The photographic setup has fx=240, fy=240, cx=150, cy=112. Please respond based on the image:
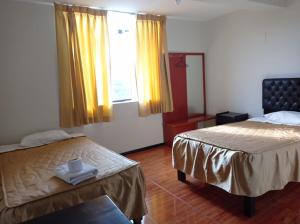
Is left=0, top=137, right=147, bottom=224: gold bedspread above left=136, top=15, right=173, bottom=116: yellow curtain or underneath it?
underneath

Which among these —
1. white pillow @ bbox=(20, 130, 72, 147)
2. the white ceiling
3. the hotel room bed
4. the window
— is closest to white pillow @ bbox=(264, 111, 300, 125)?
the hotel room bed

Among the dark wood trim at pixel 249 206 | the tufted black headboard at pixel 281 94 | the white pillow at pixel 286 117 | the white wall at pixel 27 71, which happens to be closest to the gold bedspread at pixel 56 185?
the white wall at pixel 27 71

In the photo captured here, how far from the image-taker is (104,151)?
103 inches

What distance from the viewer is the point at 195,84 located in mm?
5184

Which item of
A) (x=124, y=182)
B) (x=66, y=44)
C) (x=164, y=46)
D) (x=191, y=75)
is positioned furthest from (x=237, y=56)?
(x=124, y=182)

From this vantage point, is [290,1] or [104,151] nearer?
[104,151]

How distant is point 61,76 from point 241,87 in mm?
3249

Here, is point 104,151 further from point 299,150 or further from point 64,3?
point 64,3

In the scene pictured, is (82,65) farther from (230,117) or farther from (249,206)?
(249,206)

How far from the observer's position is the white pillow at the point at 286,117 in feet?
10.8

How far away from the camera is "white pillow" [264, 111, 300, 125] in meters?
3.30

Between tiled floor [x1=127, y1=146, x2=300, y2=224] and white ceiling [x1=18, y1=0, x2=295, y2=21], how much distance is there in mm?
2459

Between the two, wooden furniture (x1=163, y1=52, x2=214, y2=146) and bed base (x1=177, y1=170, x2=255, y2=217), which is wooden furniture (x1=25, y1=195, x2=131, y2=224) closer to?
bed base (x1=177, y1=170, x2=255, y2=217)

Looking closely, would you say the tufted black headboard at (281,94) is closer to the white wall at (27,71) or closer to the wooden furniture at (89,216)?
the white wall at (27,71)
